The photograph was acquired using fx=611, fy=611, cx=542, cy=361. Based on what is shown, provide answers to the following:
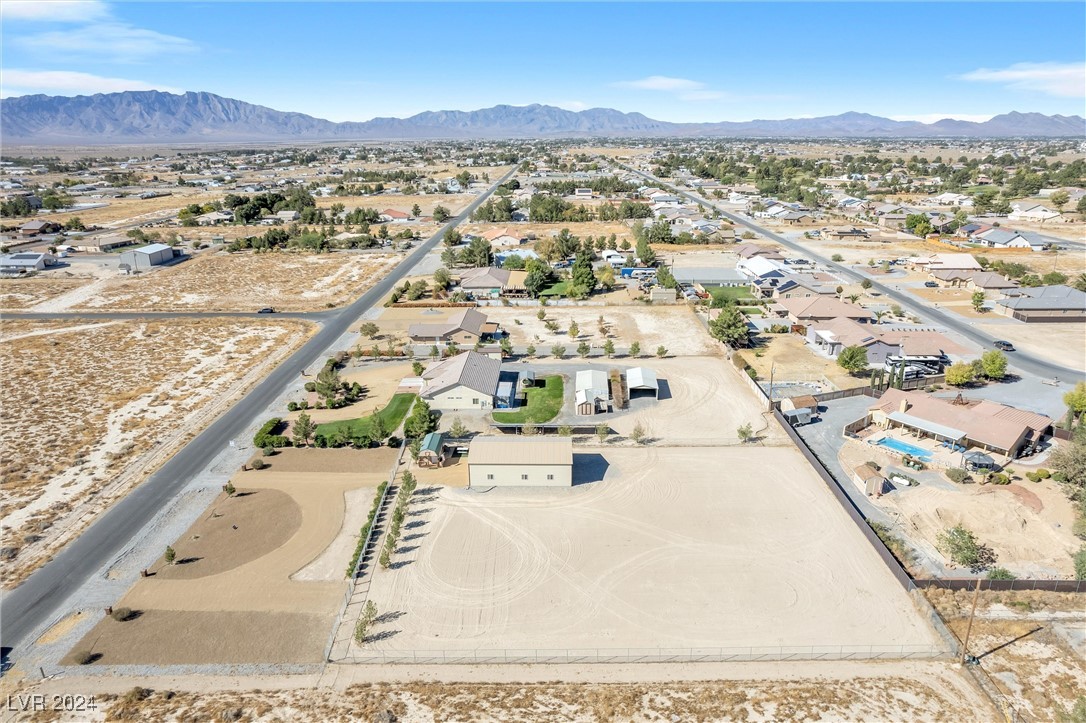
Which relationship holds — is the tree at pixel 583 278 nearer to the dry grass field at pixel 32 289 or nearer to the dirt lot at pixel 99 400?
the dirt lot at pixel 99 400

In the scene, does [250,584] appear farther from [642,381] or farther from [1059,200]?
[1059,200]

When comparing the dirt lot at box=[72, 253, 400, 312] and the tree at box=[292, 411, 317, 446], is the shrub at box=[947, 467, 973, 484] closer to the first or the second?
the tree at box=[292, 411, 317, 446]

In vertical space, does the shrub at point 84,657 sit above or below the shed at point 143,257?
below

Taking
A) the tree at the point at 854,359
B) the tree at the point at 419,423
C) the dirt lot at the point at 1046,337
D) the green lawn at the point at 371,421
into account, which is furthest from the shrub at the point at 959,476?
the green lawn at the point at 371,421

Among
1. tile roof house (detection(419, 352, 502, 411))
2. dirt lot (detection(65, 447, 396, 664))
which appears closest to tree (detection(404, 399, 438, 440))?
tile roof house (detection(419, 352, 502, 411))

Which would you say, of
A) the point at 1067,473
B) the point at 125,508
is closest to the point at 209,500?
the point at 125,508

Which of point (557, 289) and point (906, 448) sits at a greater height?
point (557, 289)

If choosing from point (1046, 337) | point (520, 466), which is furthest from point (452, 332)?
point (1046, 337)
